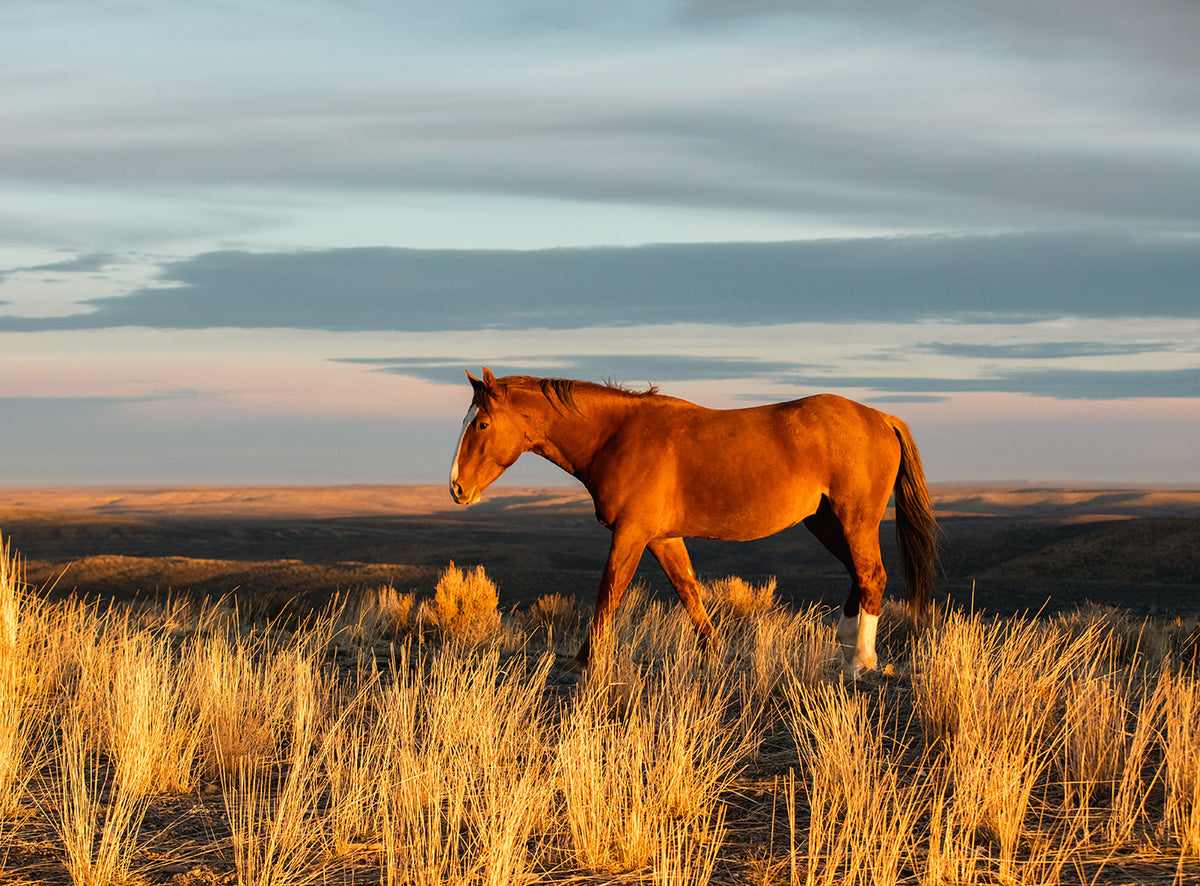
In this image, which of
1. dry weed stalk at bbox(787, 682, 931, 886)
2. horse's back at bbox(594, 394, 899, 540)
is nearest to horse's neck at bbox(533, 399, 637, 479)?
horse's back at bbox(594, 394, 899, 540)

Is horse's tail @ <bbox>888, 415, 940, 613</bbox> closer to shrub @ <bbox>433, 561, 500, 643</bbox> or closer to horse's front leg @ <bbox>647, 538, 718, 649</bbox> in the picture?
horse's front leg @ <bbox>647, 538, 718, 649</bbox>

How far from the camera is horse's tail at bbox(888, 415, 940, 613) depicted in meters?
9.85

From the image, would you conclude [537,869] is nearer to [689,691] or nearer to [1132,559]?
[689,691]

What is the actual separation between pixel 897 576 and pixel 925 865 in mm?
31102

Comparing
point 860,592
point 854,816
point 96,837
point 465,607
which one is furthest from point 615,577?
point 465,607

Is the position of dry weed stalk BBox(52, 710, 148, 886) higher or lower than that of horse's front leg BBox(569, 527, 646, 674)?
lower

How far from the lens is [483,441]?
9.23 metres

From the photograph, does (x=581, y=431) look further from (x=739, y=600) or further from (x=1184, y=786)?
(x=739, y=600)

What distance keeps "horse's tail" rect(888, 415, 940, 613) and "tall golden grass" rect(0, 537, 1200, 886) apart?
4.03 ft

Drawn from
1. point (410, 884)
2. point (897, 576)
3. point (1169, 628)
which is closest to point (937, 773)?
point (410, 884)

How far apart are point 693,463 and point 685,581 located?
118 cm

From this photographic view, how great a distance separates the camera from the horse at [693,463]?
29.6ft

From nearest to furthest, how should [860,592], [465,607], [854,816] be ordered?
[854,816] < [860,592] < [465,607]

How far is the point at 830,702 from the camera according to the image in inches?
233
